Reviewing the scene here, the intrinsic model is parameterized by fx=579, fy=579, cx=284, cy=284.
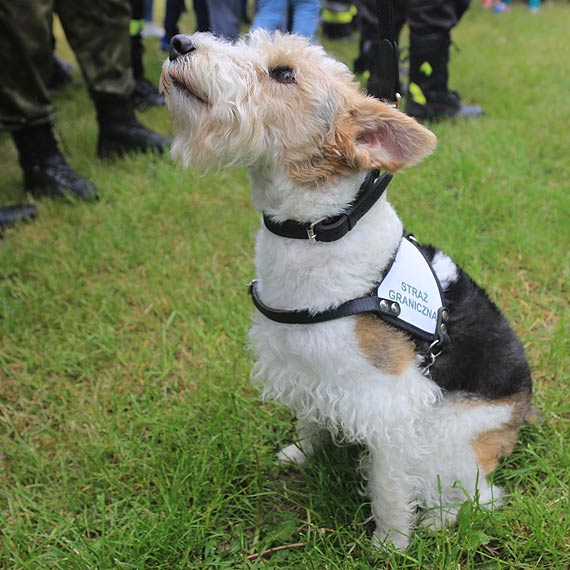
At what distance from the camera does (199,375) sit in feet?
9.91

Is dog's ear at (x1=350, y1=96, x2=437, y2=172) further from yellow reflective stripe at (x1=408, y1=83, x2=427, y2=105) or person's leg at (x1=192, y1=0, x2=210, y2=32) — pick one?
person's leg at (x1=192, y1=0, x2=210, y2=32)

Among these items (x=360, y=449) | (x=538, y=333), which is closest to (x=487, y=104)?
(x=538, y=333)

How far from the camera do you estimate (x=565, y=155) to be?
4.83 metres

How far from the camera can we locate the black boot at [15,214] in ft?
13.9

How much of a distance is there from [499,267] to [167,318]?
2.06 m

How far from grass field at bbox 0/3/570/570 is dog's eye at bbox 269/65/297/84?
0.78 m

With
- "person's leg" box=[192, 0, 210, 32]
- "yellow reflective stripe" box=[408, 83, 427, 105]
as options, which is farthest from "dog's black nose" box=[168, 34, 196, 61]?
"person's leg" box=[192, 0, 210, 32]

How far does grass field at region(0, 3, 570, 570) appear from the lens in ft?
7.21

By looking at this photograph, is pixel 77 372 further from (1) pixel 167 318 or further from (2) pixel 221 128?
(2) pixel 221 128

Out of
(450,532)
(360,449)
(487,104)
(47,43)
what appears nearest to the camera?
(450,532)

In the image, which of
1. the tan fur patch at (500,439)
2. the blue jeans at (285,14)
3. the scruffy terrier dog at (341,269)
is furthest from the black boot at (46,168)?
the tan fur patch at (500,439)

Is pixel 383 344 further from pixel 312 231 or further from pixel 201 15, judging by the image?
pixel 201 15

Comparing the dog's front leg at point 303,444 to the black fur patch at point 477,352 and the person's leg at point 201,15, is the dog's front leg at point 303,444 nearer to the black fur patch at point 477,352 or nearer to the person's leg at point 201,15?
the black fur patch at point 477,352

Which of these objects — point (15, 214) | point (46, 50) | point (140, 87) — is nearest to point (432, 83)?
point (140, 87)
